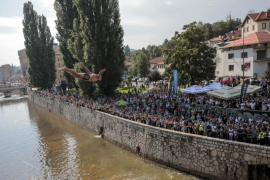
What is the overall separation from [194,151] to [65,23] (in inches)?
1210

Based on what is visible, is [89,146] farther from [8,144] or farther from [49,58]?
[49,58]

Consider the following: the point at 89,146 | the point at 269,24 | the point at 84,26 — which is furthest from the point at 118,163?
the point at 269,24

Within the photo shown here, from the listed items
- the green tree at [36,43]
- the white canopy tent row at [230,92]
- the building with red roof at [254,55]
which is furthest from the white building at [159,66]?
the white canopy tent row at [230,92]

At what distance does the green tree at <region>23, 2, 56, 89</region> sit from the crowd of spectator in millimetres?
30968

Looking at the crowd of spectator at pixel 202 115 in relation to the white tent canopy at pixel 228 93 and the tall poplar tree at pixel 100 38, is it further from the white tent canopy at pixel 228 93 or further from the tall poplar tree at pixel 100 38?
the tall poplar tree at pixel 100 38

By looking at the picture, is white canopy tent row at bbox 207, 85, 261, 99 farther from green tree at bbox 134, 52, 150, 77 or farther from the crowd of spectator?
green tree at bbox 134, 52, 150, 77

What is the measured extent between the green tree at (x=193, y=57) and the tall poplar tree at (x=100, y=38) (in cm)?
743

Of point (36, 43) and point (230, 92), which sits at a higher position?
point (36, 43)

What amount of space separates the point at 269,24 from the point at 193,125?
3867 cm

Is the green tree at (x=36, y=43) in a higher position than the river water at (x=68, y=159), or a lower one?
higher

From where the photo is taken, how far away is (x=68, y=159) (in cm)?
1769

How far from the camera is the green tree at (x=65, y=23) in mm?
33406

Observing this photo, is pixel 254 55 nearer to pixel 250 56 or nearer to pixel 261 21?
pixel 250 56

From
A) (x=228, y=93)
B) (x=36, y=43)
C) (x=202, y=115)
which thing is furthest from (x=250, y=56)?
(x=36, y=43)
